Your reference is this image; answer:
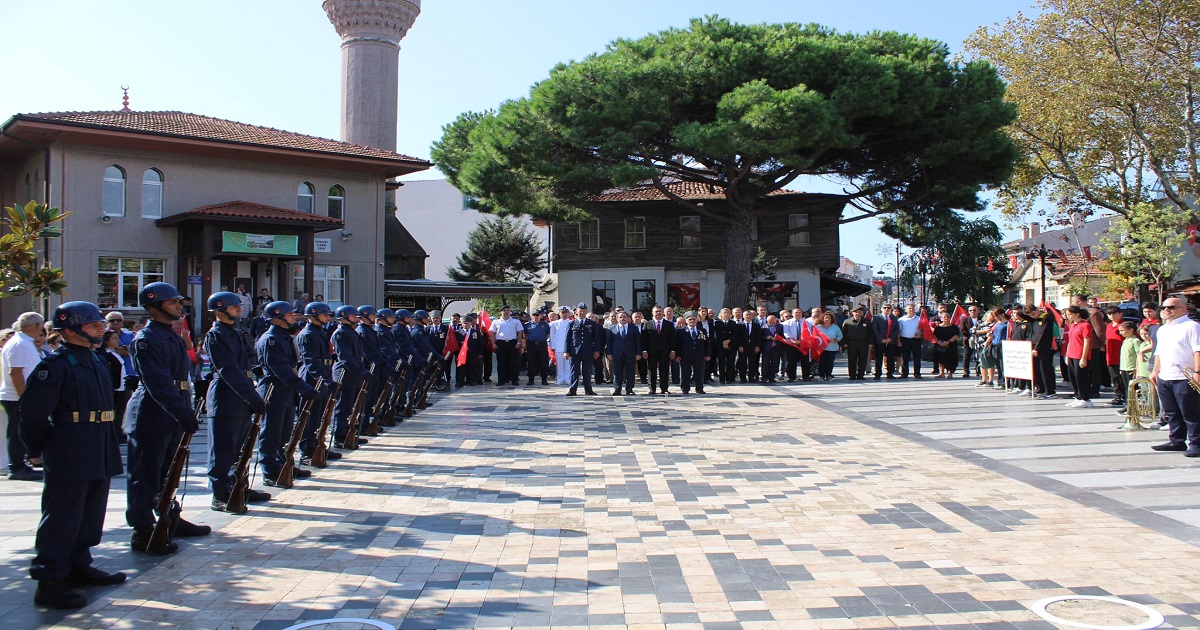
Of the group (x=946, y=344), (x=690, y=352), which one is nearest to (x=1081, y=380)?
(x=946, y=344)

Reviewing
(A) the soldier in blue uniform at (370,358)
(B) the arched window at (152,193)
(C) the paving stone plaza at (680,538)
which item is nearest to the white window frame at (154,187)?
(B) the arched window at (152,193)

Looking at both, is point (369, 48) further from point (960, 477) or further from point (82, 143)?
point (960, 477)

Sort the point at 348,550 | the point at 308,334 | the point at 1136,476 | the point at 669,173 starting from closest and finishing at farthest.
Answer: the point at 348,550, the point at 1136,476, the point at 308,334, the point at 669,173

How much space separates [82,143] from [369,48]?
65.4ft

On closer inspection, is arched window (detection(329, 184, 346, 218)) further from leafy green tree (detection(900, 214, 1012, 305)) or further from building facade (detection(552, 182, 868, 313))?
leafy green tree (detection(900, 214, 1012, 305))

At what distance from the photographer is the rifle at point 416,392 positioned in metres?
14.4

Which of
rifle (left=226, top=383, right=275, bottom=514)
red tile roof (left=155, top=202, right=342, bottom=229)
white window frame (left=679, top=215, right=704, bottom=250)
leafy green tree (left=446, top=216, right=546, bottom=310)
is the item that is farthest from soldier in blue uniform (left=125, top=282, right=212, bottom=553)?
leafy green tree (left=446, top=216, right=546, bottom=310)

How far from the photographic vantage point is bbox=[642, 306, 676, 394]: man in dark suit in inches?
700

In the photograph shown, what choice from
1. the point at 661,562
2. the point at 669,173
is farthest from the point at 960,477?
the point at 669,173

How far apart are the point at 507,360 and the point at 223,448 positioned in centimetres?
1374

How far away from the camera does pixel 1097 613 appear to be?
4773 mm

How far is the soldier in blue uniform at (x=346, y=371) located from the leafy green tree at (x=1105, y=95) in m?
26.5

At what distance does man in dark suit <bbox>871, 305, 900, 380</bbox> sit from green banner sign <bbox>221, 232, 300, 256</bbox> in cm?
1793

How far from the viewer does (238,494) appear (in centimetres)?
736
